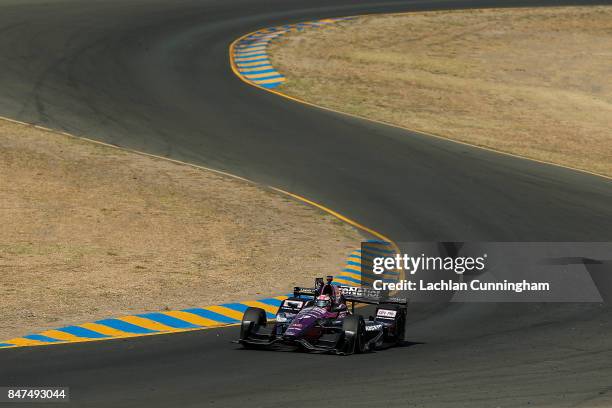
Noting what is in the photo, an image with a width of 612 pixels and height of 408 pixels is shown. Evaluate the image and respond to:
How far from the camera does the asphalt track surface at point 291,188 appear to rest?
611 inches

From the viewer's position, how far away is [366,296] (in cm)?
2033

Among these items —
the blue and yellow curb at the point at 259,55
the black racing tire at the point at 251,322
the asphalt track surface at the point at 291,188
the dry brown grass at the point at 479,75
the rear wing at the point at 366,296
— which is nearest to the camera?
the asphalt track surface at the point at 291,188

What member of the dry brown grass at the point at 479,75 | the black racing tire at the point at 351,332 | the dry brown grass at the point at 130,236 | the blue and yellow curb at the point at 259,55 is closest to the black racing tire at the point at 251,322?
the black racing tire at the point at 351,332

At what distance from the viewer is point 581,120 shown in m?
44.6

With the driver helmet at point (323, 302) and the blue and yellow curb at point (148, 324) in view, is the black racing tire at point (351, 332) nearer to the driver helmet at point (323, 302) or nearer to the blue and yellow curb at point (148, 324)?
the driver helmet at point (323, 302)

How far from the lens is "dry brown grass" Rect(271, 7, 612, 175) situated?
42312 mm

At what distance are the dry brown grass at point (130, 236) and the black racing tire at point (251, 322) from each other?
4.01 meters

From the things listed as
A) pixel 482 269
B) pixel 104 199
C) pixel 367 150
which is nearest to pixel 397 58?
pixel 367 150

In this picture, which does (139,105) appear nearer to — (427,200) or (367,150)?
(367,150)

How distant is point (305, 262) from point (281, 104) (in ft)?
55.7

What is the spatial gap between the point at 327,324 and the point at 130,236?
10960 millimetres

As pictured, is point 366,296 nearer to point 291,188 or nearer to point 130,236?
point 130,236

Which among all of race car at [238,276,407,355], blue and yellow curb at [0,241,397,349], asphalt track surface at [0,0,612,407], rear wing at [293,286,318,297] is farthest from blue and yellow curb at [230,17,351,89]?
race car at [238,276,407,355]

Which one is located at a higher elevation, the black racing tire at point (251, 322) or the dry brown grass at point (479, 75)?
the dry brown grass at point (479, 75)
